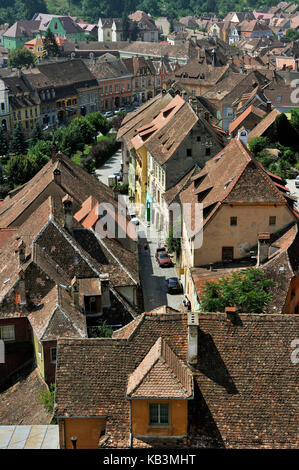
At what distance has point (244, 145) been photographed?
5322 cm

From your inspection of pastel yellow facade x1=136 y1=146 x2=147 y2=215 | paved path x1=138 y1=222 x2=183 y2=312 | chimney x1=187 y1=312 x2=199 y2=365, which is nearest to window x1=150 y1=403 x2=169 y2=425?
chimney x1=187 y1=312 x2=199 y2=365

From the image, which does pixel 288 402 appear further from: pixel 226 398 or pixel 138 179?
pixel 138 179

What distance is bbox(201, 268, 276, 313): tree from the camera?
123ft

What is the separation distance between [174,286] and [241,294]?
56.6ft

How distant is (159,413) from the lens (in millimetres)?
24562

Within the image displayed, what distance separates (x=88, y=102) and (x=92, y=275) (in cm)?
10265

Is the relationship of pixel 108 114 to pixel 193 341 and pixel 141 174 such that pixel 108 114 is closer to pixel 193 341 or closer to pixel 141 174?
pixel 141 174

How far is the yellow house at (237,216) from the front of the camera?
47.9m

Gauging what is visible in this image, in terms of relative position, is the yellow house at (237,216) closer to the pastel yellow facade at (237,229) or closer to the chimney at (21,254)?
the pastel yellow facade at (237,229)

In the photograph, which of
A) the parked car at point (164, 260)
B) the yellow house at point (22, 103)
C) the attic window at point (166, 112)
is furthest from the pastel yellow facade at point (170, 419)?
the yellow house at point (22, 103)

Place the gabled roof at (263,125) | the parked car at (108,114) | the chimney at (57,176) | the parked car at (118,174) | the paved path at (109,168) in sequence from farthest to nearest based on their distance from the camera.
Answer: the parked car at (108,114), the paved path at (109,168), the parked car at (118,174), the gabled roof at (263,125), the chimney at (57,176)

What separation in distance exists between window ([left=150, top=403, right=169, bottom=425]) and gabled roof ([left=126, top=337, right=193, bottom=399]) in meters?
0.56

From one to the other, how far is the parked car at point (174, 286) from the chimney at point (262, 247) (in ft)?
33.7

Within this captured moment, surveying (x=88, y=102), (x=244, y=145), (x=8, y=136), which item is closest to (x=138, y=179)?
(x=244, y=145)
